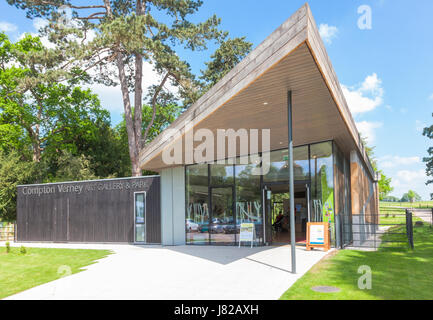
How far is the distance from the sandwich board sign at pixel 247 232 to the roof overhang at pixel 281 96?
272 centimetres

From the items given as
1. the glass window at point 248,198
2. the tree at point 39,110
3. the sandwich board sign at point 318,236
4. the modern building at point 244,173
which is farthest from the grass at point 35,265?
the tree at point 39,110

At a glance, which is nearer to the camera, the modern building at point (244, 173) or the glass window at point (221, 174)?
the modern building at point (244, 173)

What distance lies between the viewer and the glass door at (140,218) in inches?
538

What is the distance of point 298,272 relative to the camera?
22.1 feet

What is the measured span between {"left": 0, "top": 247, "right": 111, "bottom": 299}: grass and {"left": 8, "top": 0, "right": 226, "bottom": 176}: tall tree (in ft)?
33.2

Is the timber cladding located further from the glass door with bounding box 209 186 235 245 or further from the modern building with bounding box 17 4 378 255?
the glass door with bounding box 209 186 235 245

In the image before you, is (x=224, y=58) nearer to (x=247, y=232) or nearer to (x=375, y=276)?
(x=247, y=232)

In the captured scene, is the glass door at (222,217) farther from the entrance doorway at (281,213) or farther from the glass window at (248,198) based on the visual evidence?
the entrance doorway at (281,213)

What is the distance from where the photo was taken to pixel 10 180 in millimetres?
23016

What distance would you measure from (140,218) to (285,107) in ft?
27.2

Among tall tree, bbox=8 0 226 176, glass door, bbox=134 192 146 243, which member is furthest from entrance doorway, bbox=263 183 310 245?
tall tree, bbox=8 0 226 176

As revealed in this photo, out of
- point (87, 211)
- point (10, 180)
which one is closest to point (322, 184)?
point (87, 211)

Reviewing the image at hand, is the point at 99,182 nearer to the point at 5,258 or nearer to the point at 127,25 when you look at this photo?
the point at 5,258

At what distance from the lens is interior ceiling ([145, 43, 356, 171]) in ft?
18.6
